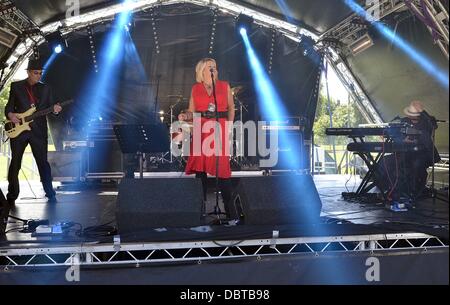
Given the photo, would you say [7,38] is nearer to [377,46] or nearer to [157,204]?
[157,204]

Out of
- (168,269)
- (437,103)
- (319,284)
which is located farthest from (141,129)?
(437,103)

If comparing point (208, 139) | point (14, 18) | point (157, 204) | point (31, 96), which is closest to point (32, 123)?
point (31, 96)

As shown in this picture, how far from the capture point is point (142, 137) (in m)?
4.41

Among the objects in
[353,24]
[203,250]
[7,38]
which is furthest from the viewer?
[353,24]

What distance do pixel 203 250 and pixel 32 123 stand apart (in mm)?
2892

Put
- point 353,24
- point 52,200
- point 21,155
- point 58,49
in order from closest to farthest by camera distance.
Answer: point 21,155 → point 52,200 → point 353,24 → point 58,49

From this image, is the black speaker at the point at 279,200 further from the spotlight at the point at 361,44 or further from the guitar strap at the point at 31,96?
the spotlight at the point at 361,44

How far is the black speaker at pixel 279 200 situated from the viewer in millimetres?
2912

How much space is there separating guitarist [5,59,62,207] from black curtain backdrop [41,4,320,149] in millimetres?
3048

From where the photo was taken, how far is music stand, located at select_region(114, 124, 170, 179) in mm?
4324

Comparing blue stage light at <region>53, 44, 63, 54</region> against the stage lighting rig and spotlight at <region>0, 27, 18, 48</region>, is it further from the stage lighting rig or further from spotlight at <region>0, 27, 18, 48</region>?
the stage lighting rig

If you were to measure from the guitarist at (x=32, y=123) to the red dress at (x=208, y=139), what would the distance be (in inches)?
78.5
